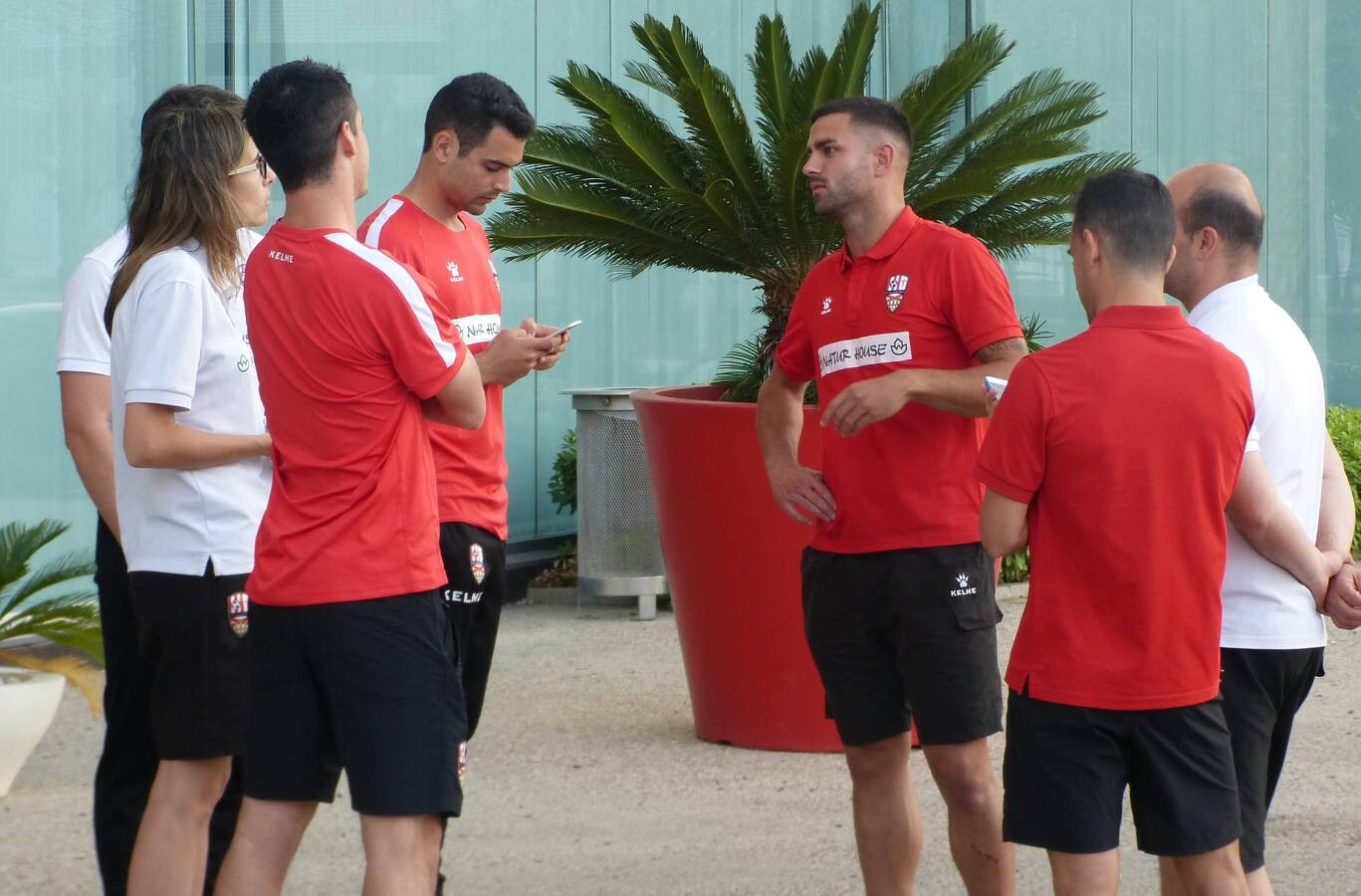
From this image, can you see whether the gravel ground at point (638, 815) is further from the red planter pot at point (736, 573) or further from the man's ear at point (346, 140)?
the man's ear at point (346, 140)

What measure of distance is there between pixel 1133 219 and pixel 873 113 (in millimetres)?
1243

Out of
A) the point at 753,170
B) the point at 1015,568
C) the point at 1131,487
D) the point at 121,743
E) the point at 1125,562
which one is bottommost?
the point at 1015,568

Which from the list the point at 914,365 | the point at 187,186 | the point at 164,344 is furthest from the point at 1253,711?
the point at 187,186

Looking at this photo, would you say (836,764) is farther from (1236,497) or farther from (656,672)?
(1236,497)

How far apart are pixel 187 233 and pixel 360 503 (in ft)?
2.74

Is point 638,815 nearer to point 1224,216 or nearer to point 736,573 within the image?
point 736,573

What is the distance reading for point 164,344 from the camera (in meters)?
3.26

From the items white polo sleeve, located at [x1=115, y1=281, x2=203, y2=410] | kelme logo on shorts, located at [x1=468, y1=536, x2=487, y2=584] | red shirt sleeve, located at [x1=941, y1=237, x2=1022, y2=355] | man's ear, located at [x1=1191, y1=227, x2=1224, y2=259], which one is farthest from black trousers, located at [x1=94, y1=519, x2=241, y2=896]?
man's ear, located at [x1=1191, y1=227, x2=1224, y2=259]

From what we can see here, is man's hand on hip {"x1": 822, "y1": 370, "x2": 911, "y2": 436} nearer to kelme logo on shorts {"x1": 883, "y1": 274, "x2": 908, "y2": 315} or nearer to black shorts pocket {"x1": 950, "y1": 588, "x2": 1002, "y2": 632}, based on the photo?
kelme logo on shorts {"x1": 883, "y1": 274, "x2": 908, "y2": 315}

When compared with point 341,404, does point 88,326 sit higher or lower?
higher

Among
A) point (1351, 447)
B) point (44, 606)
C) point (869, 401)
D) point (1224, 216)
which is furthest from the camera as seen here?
point (1351, 447)

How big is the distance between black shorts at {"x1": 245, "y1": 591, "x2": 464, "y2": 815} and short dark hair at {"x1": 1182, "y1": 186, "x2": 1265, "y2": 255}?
1.74 m

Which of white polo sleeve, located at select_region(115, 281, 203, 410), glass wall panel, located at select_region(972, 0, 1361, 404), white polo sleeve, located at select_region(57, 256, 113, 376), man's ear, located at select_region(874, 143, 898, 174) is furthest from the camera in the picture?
glass wall panel, located at select_region(972, 0, 1361, 404)

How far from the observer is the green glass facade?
7570 millimetres
